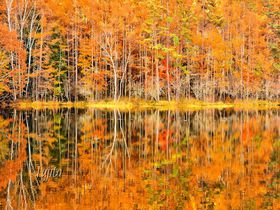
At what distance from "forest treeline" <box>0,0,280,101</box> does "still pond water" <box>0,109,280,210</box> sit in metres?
26.9

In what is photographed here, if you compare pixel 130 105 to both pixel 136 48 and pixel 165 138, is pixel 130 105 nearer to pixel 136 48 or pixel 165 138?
pixel 136 48

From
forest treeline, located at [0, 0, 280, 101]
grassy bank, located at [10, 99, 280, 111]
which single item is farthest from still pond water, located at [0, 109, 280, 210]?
forest treeline, located at [0, 0, 280, 101]

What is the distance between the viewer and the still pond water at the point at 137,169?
10.0 m

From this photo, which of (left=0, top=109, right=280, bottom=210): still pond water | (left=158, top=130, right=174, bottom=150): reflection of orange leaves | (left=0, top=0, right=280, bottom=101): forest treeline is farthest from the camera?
(left=0, top=0, right=280, bottom=101): forest treeline

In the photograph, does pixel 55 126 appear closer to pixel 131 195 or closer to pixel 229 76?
pixel 131 195

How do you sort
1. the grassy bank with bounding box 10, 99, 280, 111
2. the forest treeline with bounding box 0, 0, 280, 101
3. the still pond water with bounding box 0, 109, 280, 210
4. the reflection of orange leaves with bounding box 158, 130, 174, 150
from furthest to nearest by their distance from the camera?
the forest treeline with bounding box 0, 0, 280, 101, the grassy bank with bounding box 10, 99, 280, 111, the reflection of orange leaves with bounding box 158, 130, 174, 150, the still pond water with bounding box 0, 109, 280, 210

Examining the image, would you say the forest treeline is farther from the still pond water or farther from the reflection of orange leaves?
the still pond water

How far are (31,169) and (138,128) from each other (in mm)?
12682

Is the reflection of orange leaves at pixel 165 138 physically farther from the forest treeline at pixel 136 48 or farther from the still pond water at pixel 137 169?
the forest treeline at pixel 136 48

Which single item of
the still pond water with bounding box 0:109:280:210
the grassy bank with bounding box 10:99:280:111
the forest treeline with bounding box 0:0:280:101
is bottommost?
the still pond water with bounding box 0:109:280:210

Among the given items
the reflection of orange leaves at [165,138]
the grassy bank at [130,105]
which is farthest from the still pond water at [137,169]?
the grassy bank at [130,105]

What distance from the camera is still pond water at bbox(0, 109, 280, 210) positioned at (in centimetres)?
1003

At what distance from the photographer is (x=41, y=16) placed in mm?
50438

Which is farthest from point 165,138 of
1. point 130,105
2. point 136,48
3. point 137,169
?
point 136,48
